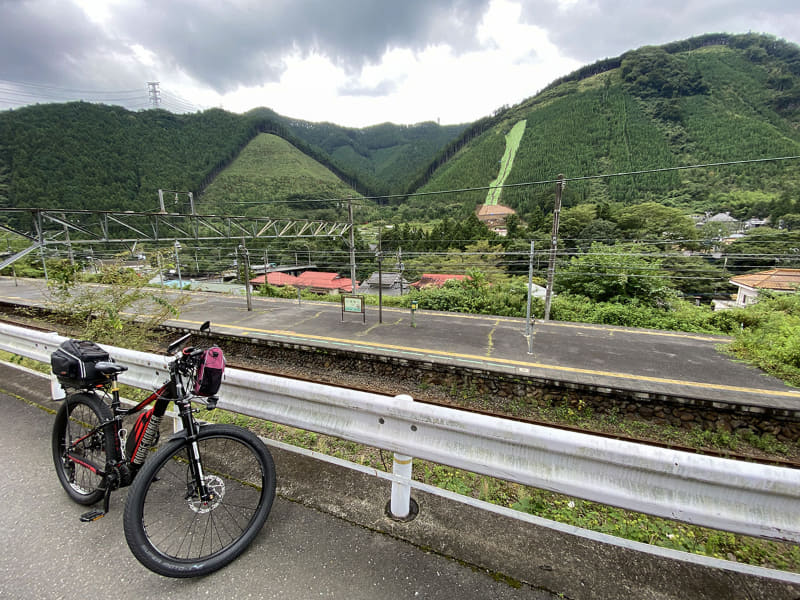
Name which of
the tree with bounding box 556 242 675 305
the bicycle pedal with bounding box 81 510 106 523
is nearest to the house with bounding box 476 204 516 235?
the tree with bounding box 556 242 675 305

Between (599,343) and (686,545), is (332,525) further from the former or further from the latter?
(599,343)

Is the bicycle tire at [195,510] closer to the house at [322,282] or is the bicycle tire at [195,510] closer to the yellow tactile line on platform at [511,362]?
the yellow tactile line on platform at [511,362]

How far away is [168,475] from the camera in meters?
1.91

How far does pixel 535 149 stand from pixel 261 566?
312 feet

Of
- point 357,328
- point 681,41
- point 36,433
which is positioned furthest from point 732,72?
point 36,433

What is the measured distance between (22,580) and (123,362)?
53.7 inches

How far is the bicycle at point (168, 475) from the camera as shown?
4.45ft

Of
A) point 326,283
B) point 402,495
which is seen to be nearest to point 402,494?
point 402,495

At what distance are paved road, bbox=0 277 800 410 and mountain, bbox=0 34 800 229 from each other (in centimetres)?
3404

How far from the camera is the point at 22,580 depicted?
4.33 ft

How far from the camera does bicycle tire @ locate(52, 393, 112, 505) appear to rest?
5.66ft

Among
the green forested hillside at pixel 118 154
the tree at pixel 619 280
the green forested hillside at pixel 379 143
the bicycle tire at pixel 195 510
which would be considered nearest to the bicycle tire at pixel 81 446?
the bicycle tire at pixel 195 510

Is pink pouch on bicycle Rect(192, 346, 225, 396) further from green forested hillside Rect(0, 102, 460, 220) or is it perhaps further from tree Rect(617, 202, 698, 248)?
green forested hillside Rect(0, 102, 460, 220)

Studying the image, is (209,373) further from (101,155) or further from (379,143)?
(379,143)
